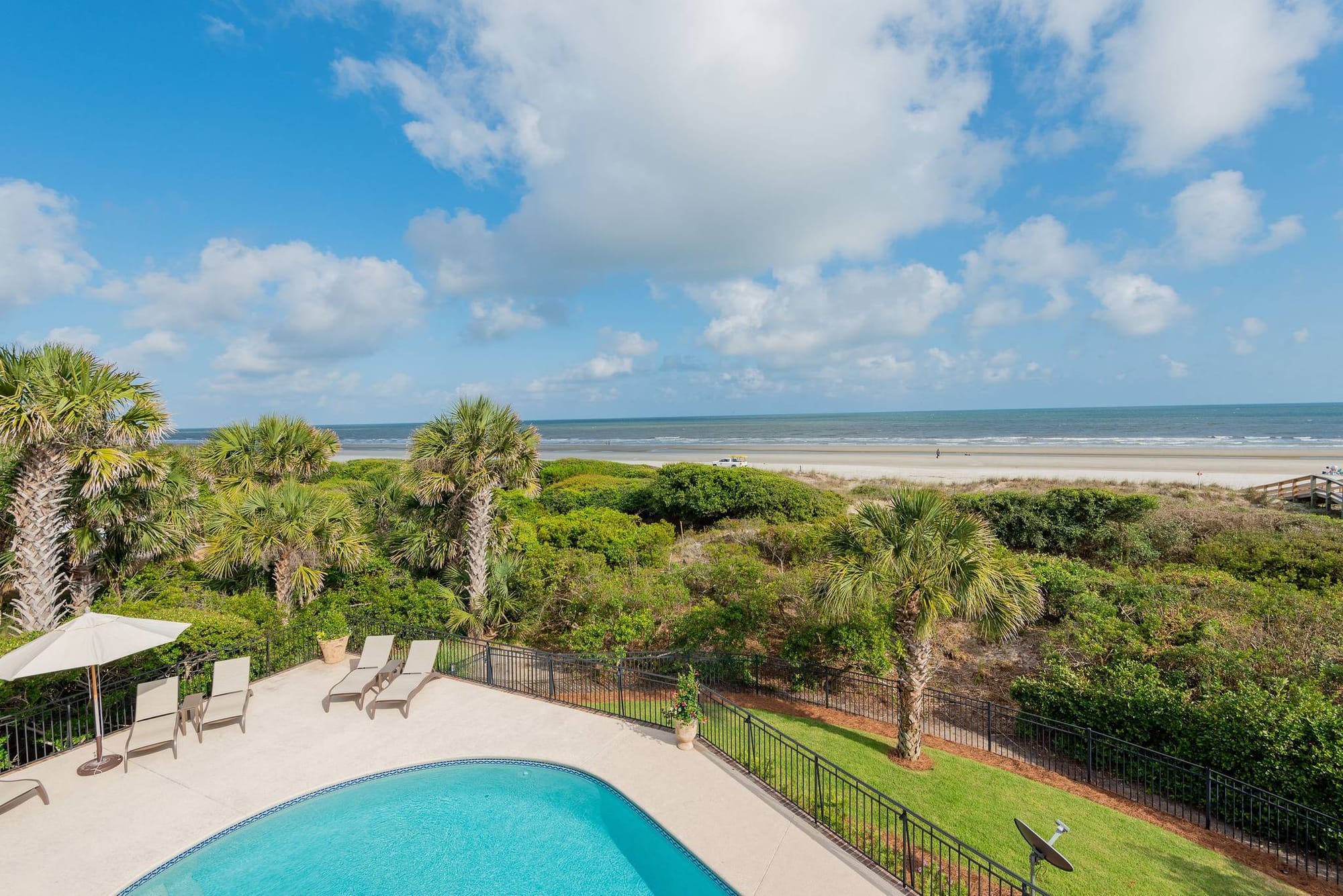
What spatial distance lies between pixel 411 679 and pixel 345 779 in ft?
9.23

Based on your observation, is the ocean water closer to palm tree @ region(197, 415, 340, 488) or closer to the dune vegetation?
palm tree @ region(197, 415, 340, 488)

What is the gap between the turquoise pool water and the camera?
22.1ft

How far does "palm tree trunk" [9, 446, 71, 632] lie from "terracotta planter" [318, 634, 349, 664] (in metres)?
4.45

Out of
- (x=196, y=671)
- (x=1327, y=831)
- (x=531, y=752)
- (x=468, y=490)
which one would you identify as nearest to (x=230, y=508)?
(x=196, y=671)

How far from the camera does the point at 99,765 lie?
8359mm

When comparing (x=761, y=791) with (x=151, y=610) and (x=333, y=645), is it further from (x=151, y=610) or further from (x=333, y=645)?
(x=151, y=610)

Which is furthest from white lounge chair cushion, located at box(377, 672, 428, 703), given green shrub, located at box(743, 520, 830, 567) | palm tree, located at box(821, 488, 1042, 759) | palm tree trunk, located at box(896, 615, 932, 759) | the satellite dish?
green shrub, located at box(743, 520, 830, 567)

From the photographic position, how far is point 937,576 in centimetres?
917

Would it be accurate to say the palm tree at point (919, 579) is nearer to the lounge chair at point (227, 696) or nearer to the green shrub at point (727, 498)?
the lounge chair at point (227, 696)

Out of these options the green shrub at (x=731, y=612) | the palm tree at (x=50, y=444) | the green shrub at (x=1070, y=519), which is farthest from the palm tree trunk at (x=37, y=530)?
the green shrub at (x=1070, y=519)

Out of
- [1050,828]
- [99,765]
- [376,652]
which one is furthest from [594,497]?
[1050,828]

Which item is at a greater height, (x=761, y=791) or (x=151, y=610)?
(x=151, y=610)

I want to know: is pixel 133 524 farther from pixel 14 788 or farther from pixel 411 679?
pixel 411 679

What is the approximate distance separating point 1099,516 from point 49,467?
28.0 m
